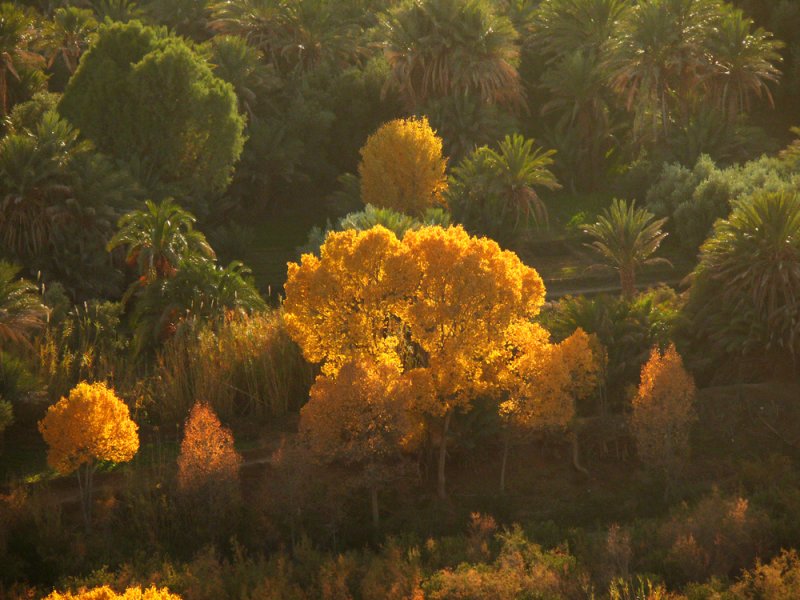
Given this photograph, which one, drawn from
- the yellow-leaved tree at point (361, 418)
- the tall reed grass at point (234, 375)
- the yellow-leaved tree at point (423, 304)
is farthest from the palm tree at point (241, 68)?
the yellow-leaved tree at point (361, 418)

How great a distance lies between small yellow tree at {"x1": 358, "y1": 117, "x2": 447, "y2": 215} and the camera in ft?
154

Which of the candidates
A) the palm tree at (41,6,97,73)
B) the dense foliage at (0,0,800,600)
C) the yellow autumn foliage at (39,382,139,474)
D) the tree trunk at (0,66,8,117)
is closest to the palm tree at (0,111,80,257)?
the dense foliage at (0,0,800,600)

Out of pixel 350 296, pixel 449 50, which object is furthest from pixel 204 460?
pixel 449 50

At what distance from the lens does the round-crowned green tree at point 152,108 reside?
46.5 meters

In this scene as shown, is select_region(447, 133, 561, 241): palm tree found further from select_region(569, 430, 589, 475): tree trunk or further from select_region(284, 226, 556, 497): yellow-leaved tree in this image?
select_region(284, 226, 556, 497): yellow-leaved tree

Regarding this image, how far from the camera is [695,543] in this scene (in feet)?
79.1

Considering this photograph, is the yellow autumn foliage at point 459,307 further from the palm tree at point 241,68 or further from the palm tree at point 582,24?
the palm tree at point 582,24

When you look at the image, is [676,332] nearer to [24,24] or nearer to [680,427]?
[680,427]

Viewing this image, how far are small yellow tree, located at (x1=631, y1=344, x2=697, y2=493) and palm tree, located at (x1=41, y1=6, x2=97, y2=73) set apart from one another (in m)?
32.0

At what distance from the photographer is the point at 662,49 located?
51625 millimetres

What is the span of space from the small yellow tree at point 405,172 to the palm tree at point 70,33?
13.3 meters

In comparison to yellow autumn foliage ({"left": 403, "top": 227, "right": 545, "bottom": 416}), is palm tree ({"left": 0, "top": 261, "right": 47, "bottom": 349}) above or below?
above

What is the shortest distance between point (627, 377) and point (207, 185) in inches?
817

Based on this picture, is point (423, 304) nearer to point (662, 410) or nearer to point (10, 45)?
point (662, 410)
